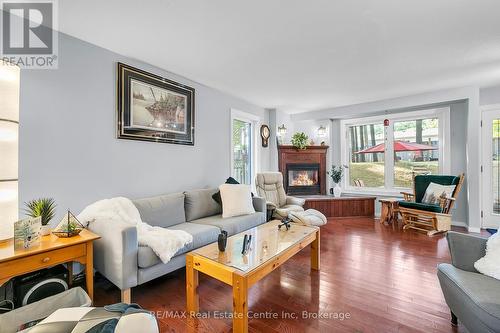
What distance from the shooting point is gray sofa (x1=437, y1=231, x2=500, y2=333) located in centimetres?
118

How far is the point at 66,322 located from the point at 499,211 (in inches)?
227

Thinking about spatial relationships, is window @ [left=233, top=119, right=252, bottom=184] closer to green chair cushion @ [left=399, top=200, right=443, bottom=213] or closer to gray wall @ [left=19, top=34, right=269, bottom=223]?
gray wall @ [left=19, top=34, right=269, bottom=223]

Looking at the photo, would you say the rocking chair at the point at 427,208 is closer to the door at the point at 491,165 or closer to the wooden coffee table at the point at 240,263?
the door at the point at 491,165

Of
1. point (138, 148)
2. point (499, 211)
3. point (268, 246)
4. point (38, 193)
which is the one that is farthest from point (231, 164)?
point (499, 211)

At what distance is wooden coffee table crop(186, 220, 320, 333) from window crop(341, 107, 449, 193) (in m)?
3.46

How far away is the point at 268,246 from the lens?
2.02 meters

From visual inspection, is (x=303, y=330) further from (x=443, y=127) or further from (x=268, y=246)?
(x=443, y=127)

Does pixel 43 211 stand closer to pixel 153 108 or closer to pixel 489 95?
pixel 153 108

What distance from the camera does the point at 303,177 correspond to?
5.41 meters

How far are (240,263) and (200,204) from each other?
1558mm

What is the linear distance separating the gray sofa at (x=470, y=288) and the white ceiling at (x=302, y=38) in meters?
1.87

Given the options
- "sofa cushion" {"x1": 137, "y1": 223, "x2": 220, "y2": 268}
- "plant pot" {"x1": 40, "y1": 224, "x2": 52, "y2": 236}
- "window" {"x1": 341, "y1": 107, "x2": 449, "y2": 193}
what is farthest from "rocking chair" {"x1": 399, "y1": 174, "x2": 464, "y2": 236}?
"plant pot" {"x1": 40, "y1": 224, "x2": 52, "y2": 236}

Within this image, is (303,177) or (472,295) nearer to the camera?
(472,295)

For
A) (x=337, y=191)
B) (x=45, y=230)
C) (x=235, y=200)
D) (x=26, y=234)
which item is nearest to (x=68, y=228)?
(x=45, y=230)
